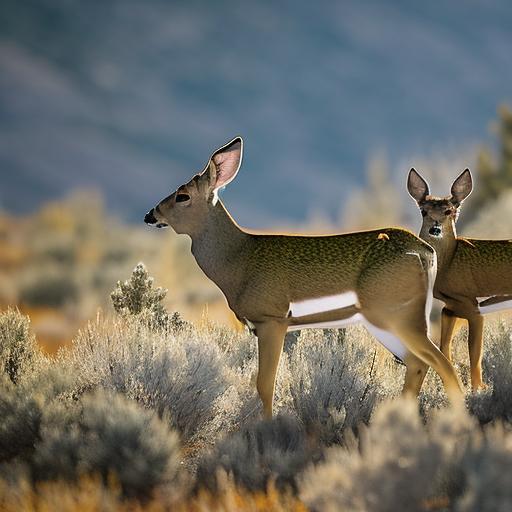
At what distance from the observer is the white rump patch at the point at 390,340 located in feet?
22.0

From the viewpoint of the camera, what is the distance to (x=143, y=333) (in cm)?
772

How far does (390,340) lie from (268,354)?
3.31 ft

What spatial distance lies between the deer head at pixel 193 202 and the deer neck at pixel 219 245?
62mm

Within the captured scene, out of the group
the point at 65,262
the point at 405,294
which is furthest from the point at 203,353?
the point at 65,262

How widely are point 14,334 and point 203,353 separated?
2.26 meters

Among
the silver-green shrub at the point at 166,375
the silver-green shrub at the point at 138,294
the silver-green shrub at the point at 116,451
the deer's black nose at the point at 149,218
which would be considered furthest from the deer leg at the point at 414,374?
the silver-green shrub at the point at 138,294

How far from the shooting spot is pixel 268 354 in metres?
6.73

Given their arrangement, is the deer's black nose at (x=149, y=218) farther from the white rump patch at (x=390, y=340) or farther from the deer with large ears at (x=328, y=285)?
the white rump patch at (x=390, y=340)

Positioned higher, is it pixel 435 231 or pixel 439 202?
pixel 439 202

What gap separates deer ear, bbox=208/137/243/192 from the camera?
698cm

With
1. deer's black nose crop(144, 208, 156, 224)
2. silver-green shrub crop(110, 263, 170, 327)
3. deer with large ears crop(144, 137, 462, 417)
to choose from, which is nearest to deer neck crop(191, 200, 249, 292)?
deer with large ears crop(144, 137, 462, 417)

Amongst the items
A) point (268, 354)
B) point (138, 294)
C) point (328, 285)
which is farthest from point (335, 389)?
point (138, 294)

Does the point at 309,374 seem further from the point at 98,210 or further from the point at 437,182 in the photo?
the point at 98,210

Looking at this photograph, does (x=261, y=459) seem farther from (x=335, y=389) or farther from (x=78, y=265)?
(x=78, y=265)
